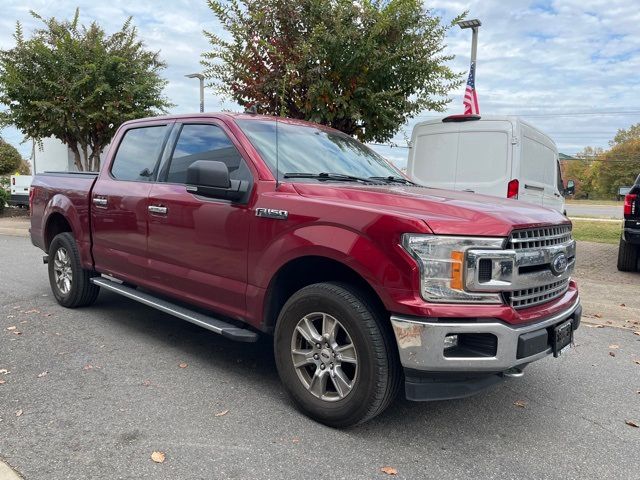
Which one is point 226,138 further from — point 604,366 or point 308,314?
point 604,366

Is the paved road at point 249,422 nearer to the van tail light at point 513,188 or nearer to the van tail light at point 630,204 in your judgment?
the van tail light at point 513,188

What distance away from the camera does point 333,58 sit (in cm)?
918

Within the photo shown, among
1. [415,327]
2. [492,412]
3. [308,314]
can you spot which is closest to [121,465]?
[308,314]

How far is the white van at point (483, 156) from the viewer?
787 centimetres

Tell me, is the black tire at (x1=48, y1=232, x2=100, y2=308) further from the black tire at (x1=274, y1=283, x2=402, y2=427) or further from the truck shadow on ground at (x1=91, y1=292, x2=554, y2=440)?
the black tire at (x1=274, y1=283, x2=402, y2=427)

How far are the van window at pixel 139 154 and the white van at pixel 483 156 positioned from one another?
4545 millimetres

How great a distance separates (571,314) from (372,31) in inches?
265

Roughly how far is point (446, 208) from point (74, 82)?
13.9 meters

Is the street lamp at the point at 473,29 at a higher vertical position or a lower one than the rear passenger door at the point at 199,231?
higher

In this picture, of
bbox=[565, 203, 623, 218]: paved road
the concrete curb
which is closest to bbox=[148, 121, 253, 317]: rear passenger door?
the concrete curb

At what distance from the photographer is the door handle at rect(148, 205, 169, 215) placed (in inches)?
171

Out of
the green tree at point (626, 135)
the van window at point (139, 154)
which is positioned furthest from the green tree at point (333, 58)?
the green tree at point (626, 135)

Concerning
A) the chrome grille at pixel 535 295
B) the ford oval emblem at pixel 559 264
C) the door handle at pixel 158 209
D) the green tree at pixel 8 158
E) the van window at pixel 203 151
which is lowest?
the chrome grille at pixel 535 295

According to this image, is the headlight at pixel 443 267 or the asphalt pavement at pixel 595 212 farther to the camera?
the asphalt pavement at pixel 595 212
